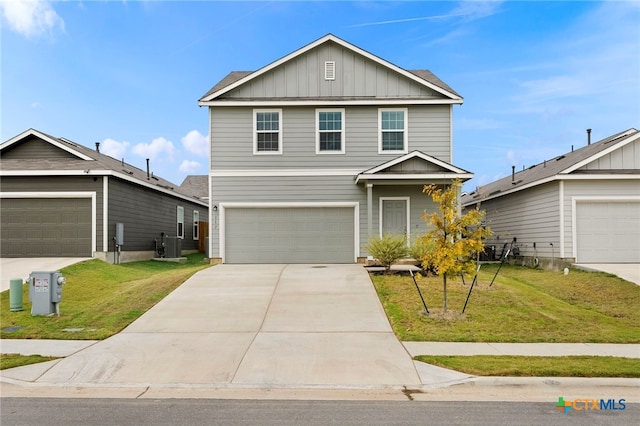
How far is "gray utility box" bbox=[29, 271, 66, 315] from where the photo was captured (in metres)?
10.5

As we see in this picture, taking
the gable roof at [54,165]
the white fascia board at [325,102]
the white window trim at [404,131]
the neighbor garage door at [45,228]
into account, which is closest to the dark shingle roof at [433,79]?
the white fascia board at [325,102]

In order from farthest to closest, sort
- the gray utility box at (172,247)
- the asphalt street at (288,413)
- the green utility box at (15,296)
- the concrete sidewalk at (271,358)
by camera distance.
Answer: the gray utility box at (172,247)
the green utility box at (15,296)
the concrete sidewalk at (271,358)
the asphalt street at (288,413)

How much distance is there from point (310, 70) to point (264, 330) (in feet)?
40.0

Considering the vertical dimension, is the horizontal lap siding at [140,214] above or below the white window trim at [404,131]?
below

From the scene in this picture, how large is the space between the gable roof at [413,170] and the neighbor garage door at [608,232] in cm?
525

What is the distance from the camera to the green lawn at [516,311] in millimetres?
9148

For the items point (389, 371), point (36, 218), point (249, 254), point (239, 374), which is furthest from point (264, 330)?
point (36, 218)

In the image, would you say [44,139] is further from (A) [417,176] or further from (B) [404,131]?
(A) [417,176]

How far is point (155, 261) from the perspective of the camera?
22.2 meters

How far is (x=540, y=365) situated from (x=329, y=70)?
47.0ft

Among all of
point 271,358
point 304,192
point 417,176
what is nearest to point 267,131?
point 304,192

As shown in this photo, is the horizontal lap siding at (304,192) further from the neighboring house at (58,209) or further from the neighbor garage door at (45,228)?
the neighbor garage door at (45,228)

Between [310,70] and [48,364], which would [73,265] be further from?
[310,70]

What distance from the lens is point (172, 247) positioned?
23.6 m
